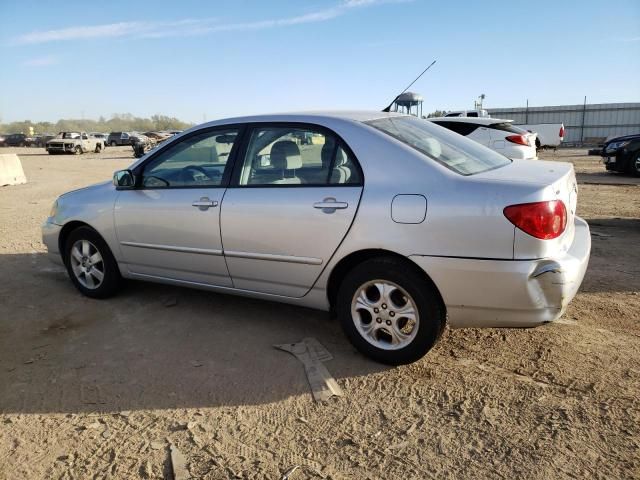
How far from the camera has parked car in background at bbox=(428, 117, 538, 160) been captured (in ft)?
33.2

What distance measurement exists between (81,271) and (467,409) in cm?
366

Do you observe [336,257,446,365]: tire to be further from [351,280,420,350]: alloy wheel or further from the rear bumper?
the rear bumper

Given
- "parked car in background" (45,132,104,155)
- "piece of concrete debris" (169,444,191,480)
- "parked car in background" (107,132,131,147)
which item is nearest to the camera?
"piece of concrete debris" (169,444,191,480)

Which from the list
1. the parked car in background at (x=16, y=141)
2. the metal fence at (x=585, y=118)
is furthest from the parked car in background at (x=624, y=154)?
the parked car in background at (x=16, y=141)

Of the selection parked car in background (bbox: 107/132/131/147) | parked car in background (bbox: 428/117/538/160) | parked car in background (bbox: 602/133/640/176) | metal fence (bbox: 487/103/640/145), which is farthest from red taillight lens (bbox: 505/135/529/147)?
parked car in background (bbox: 107/132/131/147)

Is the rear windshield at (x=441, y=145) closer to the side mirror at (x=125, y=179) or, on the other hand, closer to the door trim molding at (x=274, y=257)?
the door trim molding at (x=274, y=257)

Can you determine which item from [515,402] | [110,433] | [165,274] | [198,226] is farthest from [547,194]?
[165,274]

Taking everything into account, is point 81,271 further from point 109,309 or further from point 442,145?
point 442,145

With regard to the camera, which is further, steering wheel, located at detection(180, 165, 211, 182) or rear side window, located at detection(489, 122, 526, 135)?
rear side window, located at detection(489, 122, 526, 135)

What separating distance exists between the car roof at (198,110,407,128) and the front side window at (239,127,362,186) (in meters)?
0.08

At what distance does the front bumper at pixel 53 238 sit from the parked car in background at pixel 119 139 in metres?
52.6

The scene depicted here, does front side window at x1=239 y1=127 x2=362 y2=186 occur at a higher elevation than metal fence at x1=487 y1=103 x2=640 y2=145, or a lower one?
lower

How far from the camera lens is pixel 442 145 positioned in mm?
3457

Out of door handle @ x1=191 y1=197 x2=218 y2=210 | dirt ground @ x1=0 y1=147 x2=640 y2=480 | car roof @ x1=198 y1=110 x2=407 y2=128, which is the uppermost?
car roof @ x1=198 y1=110 x2=407 y2=128
